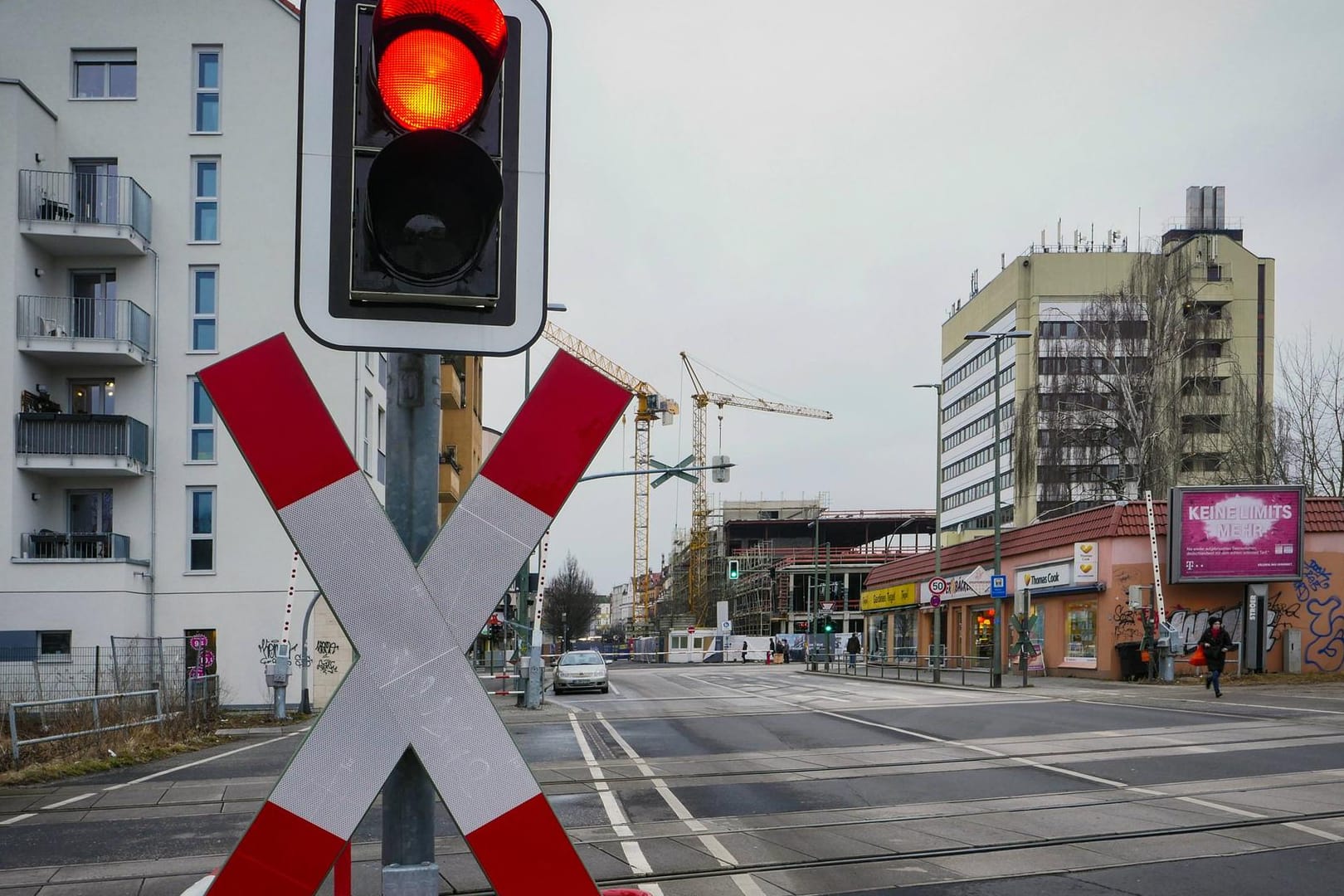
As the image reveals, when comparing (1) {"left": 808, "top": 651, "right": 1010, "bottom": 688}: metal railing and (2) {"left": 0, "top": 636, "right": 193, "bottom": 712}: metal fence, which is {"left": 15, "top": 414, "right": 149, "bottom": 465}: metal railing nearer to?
(2) {"left": 0, "top": 636, "right": 193, "bottom": 712}: metal fence

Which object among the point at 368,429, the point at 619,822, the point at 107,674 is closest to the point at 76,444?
the point at 368,429

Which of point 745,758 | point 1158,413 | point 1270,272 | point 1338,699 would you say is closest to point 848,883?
point 745,758

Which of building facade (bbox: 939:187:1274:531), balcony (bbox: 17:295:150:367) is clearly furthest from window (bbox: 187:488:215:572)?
building facade (bbox: 939:187:1274:531)

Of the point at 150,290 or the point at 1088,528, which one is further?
the point at 1088,528

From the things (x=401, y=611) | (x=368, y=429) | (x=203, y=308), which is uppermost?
(x=203, y=308)

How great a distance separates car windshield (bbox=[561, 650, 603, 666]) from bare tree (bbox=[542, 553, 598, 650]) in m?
64.9

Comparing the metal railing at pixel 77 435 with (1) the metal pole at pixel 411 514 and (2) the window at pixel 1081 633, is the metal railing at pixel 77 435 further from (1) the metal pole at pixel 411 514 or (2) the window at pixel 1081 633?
(1) the metal pole at pixel 411 514

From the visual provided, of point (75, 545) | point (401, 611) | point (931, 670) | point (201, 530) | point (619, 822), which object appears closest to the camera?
point (401, 611)

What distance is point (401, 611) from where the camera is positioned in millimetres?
2299

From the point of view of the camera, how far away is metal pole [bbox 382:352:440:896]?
2.30 m

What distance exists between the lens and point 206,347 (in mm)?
32750

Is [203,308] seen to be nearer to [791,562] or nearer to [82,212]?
[82,212]

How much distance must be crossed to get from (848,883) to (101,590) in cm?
2662

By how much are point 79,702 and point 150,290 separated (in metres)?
16.8
